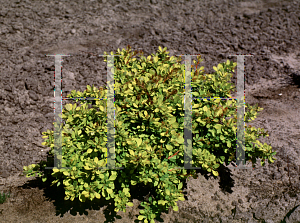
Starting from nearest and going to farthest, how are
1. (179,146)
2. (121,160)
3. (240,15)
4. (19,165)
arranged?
(121,160) < (179,146) < (19,165) < (240,15)

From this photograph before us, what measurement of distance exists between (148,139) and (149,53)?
2.71 meters

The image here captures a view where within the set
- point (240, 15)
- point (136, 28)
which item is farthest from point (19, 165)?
point (240, 15)

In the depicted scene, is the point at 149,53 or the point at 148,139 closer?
Answer: the point at 148,139

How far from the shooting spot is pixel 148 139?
2.17 m

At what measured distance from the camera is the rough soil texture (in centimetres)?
260

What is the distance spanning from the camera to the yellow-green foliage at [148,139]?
80.7 inches

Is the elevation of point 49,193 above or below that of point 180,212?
above

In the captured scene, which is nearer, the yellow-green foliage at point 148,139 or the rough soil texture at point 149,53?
the yellow-green foliage at point 148,139

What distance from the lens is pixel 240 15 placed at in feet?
17.4

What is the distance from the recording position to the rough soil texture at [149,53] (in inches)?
102

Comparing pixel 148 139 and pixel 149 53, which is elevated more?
pixel 149 53

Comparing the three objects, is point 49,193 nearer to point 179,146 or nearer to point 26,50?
point 179,146

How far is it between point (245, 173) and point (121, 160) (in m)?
1.66

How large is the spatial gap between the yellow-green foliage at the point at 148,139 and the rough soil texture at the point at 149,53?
1.67 feet
